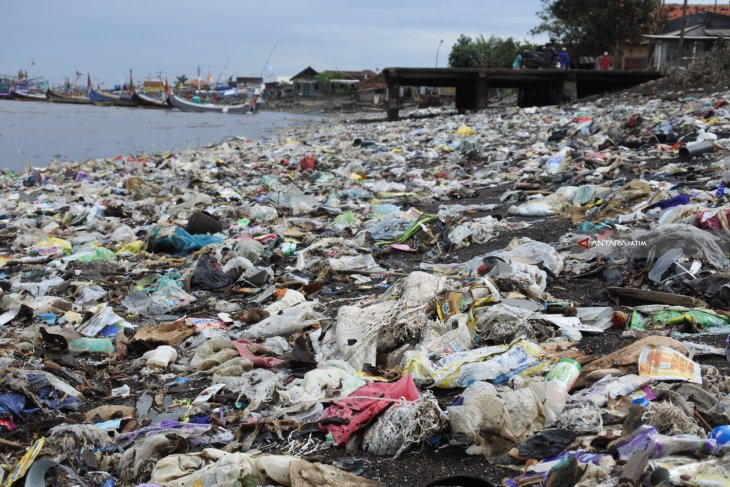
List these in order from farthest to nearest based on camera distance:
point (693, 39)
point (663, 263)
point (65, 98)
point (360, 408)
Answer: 1. point (65, 98)
2. point (693, 39)
3. point (663, 263)
4. point (360, 408)

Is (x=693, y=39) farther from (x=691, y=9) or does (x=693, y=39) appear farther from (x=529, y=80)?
(x=691, y=9)

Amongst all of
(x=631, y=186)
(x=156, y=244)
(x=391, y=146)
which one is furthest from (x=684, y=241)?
(x=391, y=146)

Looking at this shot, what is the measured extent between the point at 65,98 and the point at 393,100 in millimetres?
48936

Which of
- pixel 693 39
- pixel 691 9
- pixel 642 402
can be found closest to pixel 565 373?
pixel 642 402

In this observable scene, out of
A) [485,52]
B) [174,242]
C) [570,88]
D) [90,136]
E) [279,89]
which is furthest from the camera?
[279,89]

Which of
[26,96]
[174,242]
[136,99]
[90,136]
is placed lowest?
[174,242]

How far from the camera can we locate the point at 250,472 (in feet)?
9.04

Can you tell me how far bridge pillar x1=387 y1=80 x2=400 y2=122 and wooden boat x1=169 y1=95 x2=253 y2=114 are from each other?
99.4ft

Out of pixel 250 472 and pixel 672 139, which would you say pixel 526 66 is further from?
pixel 250 472

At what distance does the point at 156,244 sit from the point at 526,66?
22782 mm

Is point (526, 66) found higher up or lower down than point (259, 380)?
higher up

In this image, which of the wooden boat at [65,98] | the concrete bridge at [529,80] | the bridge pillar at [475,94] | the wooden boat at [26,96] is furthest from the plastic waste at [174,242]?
the wooden boat at [26,96]

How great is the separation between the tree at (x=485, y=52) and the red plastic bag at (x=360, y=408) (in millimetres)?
43547

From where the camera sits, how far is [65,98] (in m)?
65.0
